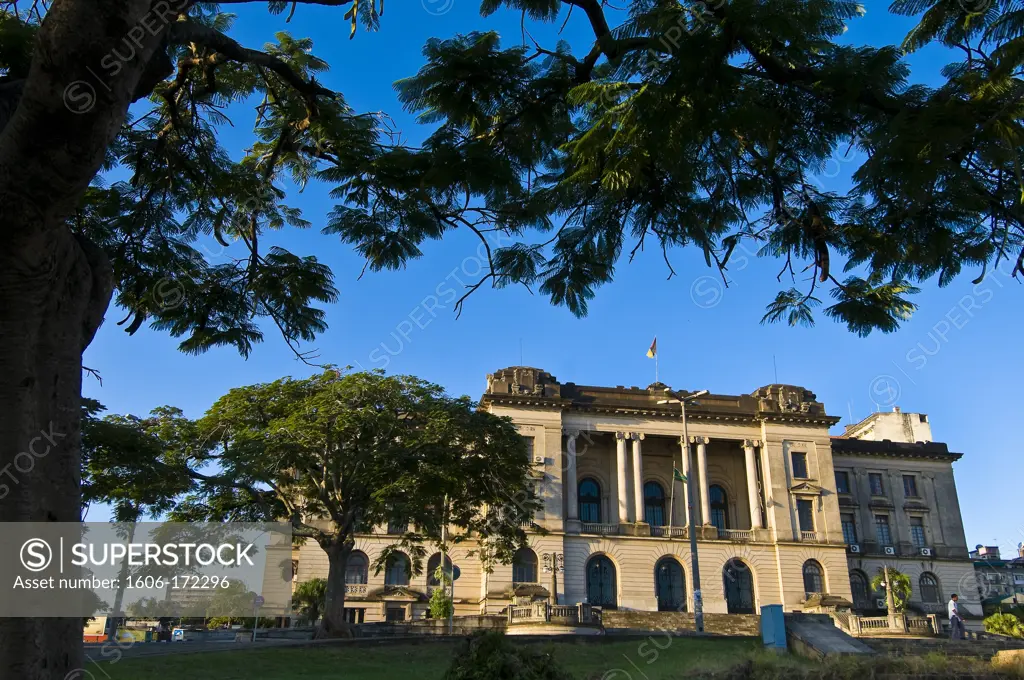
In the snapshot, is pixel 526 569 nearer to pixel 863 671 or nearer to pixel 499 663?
pixel 863 671

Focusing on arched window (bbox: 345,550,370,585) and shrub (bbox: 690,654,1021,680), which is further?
arched window (bbox: 345,550,370,585)

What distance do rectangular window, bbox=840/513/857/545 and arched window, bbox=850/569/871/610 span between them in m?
2.20

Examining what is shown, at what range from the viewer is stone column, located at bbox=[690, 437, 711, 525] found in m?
50.9

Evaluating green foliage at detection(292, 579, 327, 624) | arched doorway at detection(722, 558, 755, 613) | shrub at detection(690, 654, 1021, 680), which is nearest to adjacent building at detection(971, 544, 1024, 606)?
arched doorway at detection(722, 558, 755, 613)

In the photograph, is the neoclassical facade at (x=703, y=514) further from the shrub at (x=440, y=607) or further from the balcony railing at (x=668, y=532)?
the shrub at (x=440, y=607)

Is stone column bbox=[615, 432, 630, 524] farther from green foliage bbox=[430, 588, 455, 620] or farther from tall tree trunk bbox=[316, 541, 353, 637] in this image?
tall tree trunk bbox=[316, 541, 353, 637]

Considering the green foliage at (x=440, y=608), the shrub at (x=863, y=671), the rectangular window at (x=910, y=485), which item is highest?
the rectangular window at (x=910, y=485)

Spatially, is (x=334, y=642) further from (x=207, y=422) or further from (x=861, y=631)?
(x=861, y=631)

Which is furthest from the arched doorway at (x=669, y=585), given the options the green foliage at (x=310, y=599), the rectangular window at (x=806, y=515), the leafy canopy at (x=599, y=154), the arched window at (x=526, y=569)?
the leafy canopy at (x=599, y=154)

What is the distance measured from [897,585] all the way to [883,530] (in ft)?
19.0

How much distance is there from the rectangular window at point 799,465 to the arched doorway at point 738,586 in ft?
24.5

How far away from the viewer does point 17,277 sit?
3.75 metres

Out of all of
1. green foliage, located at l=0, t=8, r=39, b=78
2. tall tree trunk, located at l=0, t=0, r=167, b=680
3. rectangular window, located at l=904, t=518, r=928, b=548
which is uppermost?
rectangular window, located at l=904, t=518, r=928, b=548

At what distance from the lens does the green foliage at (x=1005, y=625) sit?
149 feet
